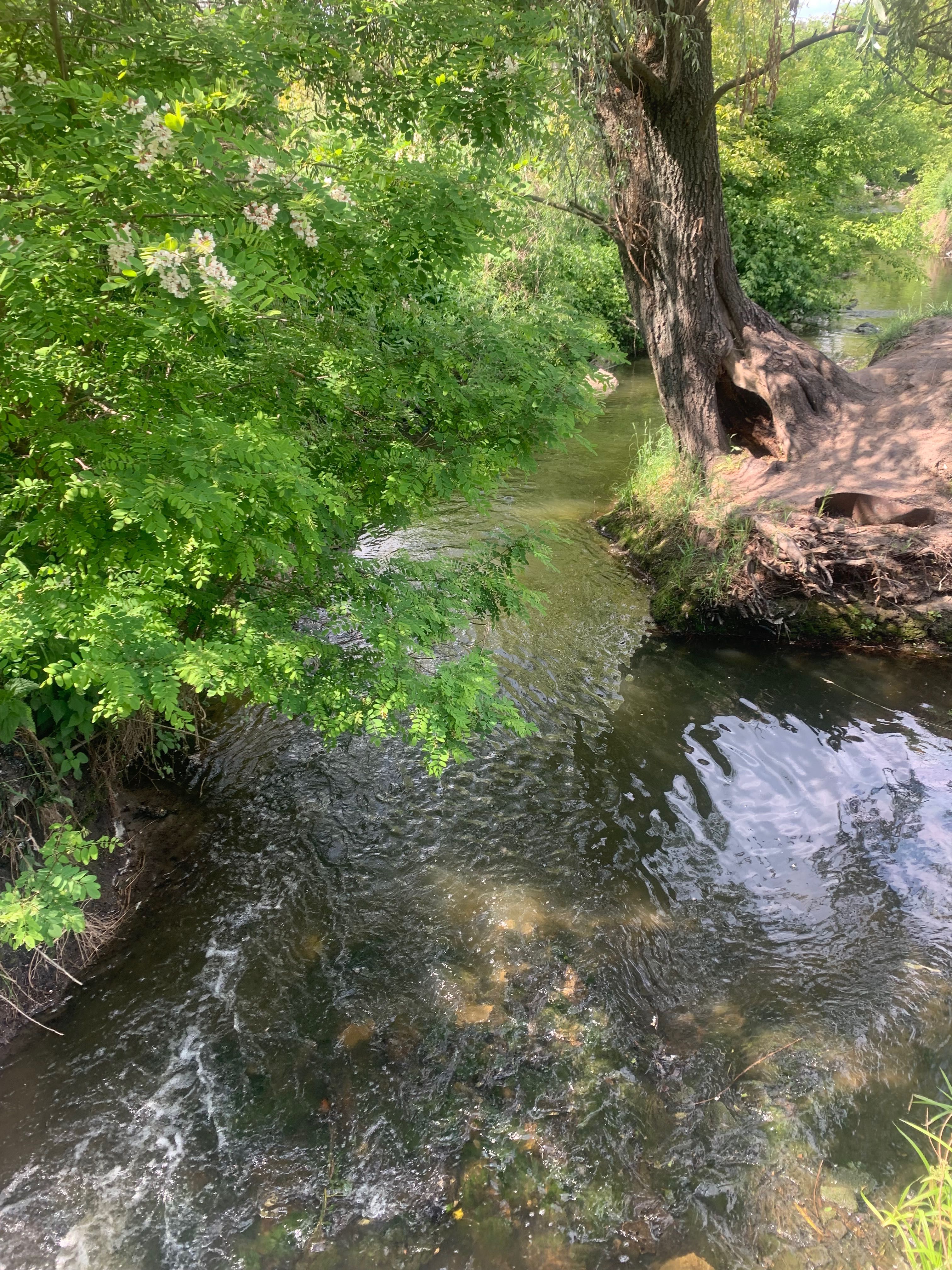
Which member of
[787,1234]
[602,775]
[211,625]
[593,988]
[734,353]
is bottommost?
[787,1234]

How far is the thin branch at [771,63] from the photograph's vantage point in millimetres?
5926

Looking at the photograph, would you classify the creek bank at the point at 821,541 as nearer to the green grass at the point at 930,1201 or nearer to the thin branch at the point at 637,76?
the thin branch at the point at 637,76

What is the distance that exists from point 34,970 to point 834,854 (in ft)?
14.3

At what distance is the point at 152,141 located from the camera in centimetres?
218

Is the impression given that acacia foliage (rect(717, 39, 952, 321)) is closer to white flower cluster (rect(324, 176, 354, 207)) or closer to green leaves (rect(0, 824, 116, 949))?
white flower cluster (rect(324, 176, 354, 207))

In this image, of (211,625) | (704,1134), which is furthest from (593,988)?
(211,625)

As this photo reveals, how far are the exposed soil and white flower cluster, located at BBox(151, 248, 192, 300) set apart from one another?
3.07m

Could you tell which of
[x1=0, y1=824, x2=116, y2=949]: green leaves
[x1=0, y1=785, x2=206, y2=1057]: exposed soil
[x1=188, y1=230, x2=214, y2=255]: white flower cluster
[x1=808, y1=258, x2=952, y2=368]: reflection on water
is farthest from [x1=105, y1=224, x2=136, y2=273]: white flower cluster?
[x1=808, y1=258, x2=952, y2=368]: reflection on water

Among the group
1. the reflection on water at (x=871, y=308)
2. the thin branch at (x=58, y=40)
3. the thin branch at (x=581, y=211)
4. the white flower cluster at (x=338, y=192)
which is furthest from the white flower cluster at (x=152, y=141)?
the reflection on water at (x=871, y=308)

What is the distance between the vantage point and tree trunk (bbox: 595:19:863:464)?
22.0 ft

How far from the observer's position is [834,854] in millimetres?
4426

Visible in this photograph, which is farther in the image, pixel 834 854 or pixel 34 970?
pixel 834 854

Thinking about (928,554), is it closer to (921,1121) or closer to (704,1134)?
(921,1121)

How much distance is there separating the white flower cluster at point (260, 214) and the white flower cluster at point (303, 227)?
10cm
